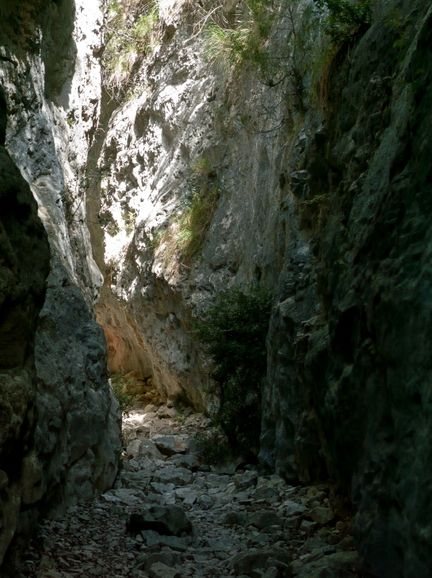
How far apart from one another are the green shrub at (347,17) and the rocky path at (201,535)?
466cm

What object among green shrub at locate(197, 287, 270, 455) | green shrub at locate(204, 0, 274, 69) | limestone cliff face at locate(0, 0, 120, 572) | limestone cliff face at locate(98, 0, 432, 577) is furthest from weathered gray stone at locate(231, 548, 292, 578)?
green shrub at locate(204, 0, 274, 69)

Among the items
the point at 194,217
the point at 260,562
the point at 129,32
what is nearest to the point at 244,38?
the point at 194,217

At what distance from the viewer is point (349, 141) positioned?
670cm

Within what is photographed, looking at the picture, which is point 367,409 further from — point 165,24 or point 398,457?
point 165,24

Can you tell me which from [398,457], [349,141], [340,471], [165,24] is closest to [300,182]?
[349,141]

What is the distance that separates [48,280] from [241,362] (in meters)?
3.83

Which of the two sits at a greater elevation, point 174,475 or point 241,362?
point 241,362

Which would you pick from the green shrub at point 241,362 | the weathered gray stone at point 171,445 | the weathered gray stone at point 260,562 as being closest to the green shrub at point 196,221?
the weathered gray stone at point 171,445

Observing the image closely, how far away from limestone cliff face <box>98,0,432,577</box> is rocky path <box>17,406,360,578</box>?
426 millimetres

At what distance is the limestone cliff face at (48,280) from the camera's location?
4086mm

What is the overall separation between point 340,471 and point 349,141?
10.2 ft

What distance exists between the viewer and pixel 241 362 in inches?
409

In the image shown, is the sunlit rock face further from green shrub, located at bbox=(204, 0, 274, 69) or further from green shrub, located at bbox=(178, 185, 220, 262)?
green shrub, located at bbox=(204, 0, 274, 69)

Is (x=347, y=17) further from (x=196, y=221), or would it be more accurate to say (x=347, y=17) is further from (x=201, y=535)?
(x=196, y=221)
